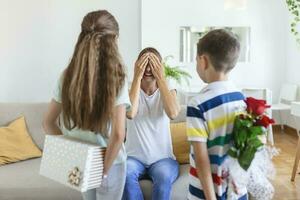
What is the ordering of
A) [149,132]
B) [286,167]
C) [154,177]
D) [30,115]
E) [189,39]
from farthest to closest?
[189,39]
[286,167]
[30,115]
[149,132]
[154,177]

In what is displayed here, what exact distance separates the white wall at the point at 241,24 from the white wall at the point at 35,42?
7.83 ft

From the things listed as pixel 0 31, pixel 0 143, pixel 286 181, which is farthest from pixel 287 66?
pixel 0 143

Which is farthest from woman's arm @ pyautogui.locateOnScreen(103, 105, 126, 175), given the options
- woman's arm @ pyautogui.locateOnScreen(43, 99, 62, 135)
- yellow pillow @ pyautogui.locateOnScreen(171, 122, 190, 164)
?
yellow pillow @ pyautogui.locateOnScreen(171, 122, 190, 164)

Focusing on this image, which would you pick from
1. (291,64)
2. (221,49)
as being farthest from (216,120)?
(291,64)

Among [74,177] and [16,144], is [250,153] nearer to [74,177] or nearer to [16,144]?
[74,177]

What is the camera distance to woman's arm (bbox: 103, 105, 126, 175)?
4.88ft

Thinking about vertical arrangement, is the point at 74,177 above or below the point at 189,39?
below

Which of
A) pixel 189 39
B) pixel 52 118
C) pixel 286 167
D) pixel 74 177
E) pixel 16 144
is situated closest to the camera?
pixel 74 177

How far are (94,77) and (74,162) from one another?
1.13 ft

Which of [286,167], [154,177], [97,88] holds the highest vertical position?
[97,88]

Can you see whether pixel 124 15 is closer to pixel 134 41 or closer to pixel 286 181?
pixel 134 41

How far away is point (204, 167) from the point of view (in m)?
1.31

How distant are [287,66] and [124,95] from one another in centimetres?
530

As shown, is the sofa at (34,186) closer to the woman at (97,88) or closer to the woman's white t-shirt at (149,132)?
the woman's white t-shirt at (149,132)
